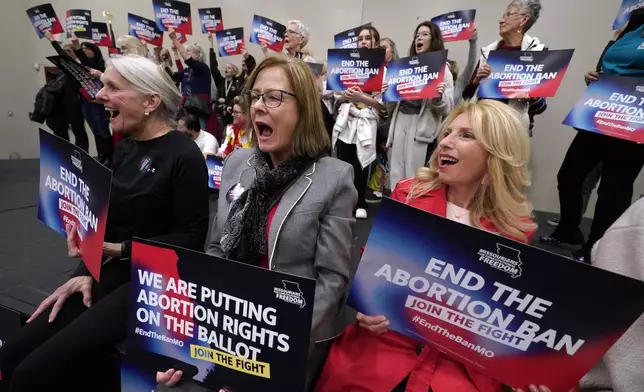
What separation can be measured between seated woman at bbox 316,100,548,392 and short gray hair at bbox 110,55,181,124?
1132mm

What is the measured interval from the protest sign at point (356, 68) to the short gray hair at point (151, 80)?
1.60m

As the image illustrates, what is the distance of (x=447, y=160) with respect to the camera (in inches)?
52.2

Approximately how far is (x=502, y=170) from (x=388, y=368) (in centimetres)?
77

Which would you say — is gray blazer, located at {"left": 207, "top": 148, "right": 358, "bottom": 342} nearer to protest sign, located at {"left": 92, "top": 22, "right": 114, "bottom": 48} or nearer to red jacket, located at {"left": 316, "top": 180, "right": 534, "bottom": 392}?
red jacket, located at {"left": 316, "top": 180, "right": 534, "bottom": 392}

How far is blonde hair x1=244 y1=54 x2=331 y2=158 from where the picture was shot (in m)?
1.33

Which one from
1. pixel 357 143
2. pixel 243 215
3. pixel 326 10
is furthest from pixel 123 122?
pixel 326 10

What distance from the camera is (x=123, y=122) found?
63.4 inches

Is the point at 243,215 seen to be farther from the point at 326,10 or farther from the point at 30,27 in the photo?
the point at 30,27

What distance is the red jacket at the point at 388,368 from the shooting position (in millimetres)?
1021

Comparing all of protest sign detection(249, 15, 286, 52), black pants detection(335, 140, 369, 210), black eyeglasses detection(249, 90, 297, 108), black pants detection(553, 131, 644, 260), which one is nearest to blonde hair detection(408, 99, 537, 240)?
black eyeglasses detection(249, 90, 297, 108)

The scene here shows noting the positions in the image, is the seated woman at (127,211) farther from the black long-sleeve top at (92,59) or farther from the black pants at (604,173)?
the black long-sleeve top at (92,59)

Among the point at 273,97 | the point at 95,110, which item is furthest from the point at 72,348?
the point at 95,110

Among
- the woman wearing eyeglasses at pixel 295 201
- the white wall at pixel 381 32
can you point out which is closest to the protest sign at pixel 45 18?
the white wall at pixel 381 32

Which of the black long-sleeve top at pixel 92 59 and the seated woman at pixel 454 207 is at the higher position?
the black long-sleeve top at pixel 92 59
